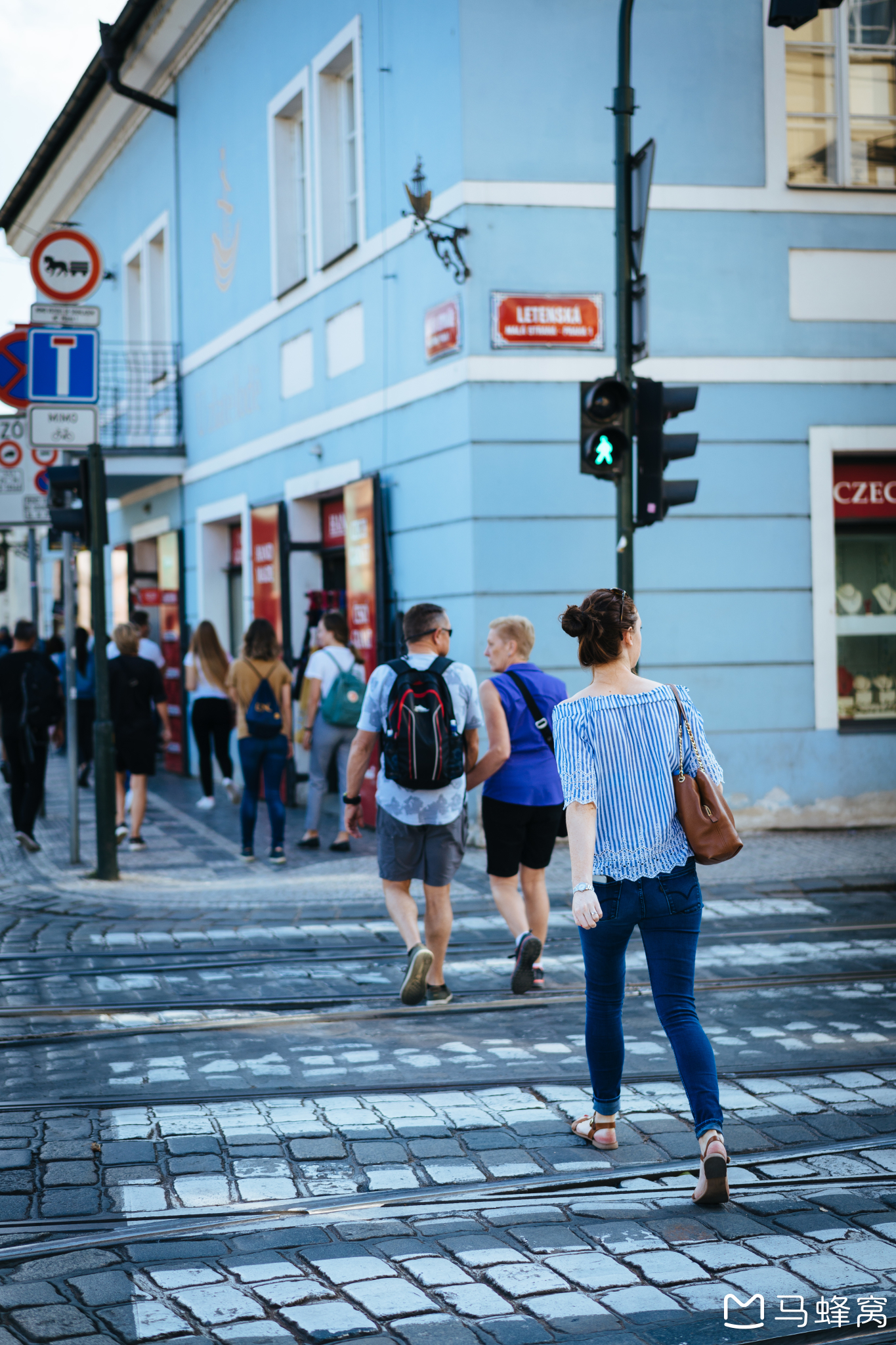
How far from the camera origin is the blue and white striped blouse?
14.3 ft

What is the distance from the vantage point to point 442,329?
457 inches

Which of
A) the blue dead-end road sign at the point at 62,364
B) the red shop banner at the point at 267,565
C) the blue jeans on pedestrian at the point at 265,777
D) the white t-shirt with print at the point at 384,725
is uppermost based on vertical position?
the blue dead-end road sign at the point at 62,364

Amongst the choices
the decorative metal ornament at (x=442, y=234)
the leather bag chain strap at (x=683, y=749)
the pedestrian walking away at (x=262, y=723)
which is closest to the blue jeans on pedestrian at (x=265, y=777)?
the pedestrian walking away at (x=262, y=723)

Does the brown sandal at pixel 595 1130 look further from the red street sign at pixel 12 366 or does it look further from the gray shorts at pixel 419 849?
the red street sign at pixel 12 366

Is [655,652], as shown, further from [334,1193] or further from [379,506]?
[334,1193]

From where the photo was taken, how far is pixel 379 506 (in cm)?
1255

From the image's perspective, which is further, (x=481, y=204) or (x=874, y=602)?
(x=874, y=602)

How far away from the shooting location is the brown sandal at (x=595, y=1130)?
4688 mm

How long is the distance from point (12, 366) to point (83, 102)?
10.1 meters

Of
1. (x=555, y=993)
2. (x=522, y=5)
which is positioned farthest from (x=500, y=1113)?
(x=522, y=5)

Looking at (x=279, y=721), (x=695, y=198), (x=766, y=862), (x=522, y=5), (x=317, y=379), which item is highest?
(x=522, y=5)

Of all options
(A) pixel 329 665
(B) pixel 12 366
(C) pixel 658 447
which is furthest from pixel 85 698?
(C) pixel 658 447

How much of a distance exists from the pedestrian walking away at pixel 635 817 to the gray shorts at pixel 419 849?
90.2 inches

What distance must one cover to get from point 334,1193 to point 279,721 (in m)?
6.90
